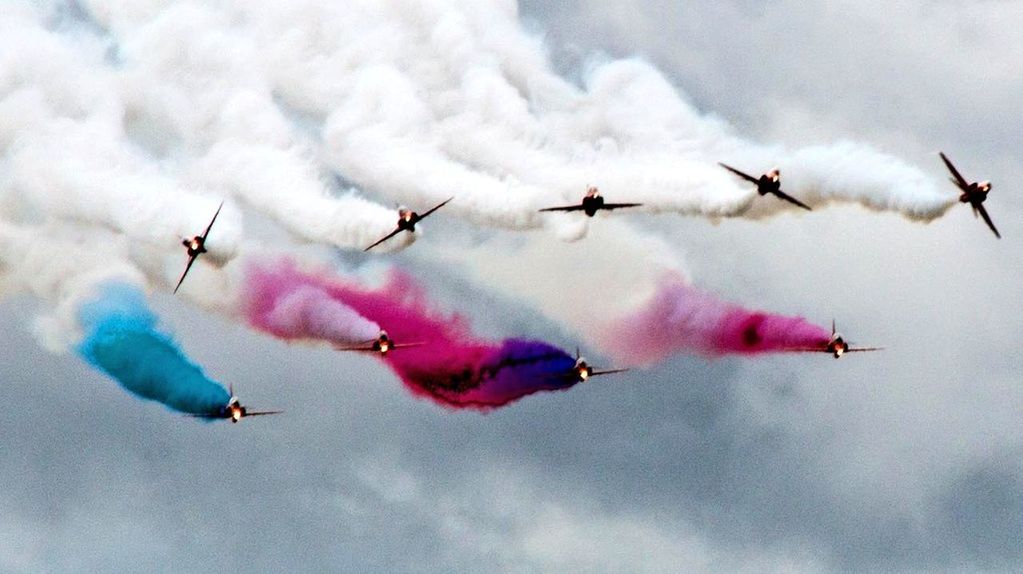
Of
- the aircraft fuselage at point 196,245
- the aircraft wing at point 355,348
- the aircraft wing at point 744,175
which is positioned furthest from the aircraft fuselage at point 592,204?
the aircraft fuselage at point 196,245

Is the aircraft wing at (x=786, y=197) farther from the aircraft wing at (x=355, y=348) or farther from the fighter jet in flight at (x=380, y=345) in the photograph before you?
the aircraft wing at (x=355, y=348)

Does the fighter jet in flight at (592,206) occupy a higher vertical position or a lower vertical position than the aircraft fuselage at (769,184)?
lower

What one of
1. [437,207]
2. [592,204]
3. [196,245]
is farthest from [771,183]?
[196,245]

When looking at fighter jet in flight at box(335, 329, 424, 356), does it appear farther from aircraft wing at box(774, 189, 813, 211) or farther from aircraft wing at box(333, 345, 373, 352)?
aircraft wing at box(774, 189, 813, 211)

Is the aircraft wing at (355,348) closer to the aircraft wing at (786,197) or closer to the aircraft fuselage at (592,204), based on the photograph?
the aircraft fuselage at (592,204)

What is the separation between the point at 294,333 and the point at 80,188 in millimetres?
11930

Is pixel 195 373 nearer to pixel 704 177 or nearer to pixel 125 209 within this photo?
pixel 125 209

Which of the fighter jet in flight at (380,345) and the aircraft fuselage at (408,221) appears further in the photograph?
the fighter jet in flight at (380,345)

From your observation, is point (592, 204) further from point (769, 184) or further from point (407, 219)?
point (407, 219)

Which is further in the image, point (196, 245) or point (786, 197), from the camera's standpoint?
point (196, 245)

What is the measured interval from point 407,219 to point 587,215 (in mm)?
8198

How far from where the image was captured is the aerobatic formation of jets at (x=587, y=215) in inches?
4262

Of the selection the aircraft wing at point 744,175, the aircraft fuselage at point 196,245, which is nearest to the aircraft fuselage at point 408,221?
the aircraft fuselage at point 196,245

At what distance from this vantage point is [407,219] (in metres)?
115
